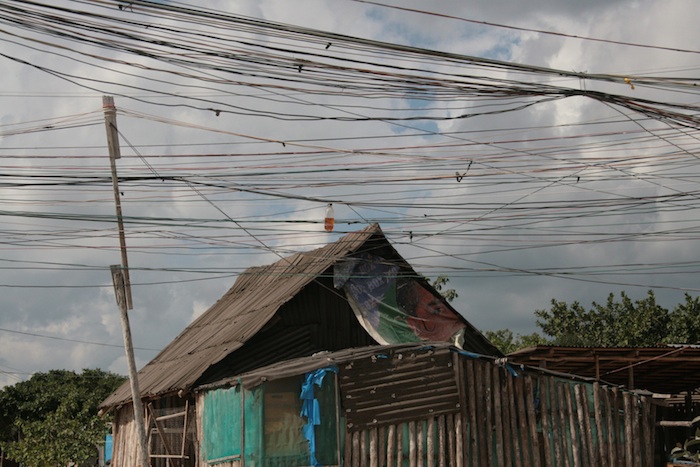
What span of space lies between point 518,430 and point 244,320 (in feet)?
27.6

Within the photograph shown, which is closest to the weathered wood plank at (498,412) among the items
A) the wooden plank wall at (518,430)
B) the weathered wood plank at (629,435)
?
the wooden plank wall at (518,430)

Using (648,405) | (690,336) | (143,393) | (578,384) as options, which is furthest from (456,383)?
(690,336)

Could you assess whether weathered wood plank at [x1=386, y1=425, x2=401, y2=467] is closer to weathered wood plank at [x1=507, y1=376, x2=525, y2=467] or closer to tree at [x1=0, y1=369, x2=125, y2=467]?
weathered wood plank at [x1=507, y1=376, x2=525, y2=467]

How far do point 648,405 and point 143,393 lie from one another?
40.0 feet

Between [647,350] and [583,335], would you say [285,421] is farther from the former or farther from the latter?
[583,335]

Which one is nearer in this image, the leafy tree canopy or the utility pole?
the utility pole

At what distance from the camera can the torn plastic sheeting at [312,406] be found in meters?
16.4

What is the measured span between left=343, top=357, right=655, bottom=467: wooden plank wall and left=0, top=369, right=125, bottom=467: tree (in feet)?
79.3

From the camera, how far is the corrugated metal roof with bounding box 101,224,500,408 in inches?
832

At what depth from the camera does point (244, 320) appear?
2306 cm

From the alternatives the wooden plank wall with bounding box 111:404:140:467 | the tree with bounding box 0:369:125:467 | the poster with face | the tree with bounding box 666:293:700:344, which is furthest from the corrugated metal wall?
the tree with bounding box 666:293:700:344

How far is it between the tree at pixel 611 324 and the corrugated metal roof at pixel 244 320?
26.5m

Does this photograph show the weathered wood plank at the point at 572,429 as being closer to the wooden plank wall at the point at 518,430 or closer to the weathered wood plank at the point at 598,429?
the wooden plank wall at the point at 518,430

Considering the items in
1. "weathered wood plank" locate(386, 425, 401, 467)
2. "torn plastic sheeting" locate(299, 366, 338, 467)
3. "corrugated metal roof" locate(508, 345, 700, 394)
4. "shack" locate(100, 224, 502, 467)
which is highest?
"shack" locate(100, 224, 502, 467)
